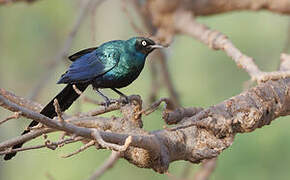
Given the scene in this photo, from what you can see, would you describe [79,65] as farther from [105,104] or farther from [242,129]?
[242,129]

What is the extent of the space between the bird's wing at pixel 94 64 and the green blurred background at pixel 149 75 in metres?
3.60

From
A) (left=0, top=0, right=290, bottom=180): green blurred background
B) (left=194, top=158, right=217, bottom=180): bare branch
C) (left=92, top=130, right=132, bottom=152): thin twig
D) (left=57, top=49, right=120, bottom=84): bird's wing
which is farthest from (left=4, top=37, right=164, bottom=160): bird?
(left=0, top=0, right=290, bottom=180): green blurred background

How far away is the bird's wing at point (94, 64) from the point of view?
371 cm

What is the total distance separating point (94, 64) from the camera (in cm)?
388

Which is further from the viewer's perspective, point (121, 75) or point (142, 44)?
point (142, 44)

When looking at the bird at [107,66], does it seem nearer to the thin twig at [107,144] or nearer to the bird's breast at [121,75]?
the bird's breast at [121,75]

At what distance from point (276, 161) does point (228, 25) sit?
3434mm

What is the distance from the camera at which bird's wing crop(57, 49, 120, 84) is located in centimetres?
371

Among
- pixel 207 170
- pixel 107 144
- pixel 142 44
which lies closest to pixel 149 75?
pixel 207 170

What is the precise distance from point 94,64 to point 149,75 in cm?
642

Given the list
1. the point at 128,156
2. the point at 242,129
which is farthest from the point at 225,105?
the point at 128,156

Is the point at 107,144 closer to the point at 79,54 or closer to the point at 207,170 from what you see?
the point at 79,54

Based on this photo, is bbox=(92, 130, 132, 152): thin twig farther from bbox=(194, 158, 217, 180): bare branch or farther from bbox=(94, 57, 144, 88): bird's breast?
bbox=(194, 158, 217, 180): bare branch

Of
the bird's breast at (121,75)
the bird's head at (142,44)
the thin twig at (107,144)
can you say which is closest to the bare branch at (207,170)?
the bird's head at (142,44)
